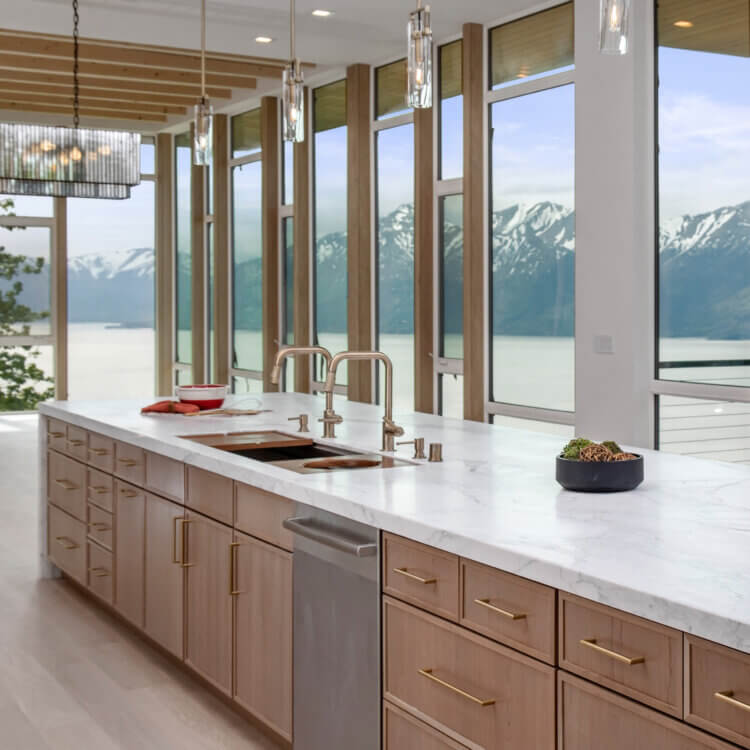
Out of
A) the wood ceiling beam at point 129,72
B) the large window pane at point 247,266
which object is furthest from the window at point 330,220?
the large window pane at point 247,266

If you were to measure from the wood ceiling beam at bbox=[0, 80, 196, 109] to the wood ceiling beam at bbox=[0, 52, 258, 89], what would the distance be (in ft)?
1.99

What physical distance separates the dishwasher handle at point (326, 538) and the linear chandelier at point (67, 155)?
9.02ft

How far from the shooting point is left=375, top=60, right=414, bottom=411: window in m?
7.66

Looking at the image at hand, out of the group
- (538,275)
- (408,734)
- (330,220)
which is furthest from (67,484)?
(330,220)

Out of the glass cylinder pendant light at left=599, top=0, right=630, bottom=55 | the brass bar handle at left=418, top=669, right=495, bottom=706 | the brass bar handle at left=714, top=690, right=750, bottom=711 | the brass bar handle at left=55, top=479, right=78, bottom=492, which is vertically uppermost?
the glass cylinder pendant light at left=599, top=0, right=630, bottom=55

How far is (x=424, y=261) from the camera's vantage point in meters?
7.36

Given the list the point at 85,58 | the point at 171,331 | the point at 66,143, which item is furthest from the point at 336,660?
the point at 171,331

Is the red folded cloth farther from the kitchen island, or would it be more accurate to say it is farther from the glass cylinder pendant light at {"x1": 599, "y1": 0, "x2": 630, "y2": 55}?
the glass cylinder pendant light at {"x1": 599, "y1": 0, "x2": 630, "y2": 55}

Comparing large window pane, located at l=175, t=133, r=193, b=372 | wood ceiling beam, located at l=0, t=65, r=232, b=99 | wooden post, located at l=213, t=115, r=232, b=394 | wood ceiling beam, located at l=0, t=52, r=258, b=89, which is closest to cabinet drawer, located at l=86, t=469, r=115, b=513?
wood ceiling beam, located at l=0, t=52, r=258, b=89

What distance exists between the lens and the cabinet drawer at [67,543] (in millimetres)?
4688

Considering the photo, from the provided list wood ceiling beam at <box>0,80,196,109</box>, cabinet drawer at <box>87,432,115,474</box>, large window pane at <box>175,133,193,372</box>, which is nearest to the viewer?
cabinet drawer at <box>87,432,115,474</box>

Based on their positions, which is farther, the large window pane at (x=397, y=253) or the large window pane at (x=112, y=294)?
the large window pane at (x=112, y=294)

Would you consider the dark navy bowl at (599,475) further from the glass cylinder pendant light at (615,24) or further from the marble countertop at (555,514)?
the glass cylinder pendant light at (615,24)

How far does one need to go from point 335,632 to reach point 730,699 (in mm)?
1283
